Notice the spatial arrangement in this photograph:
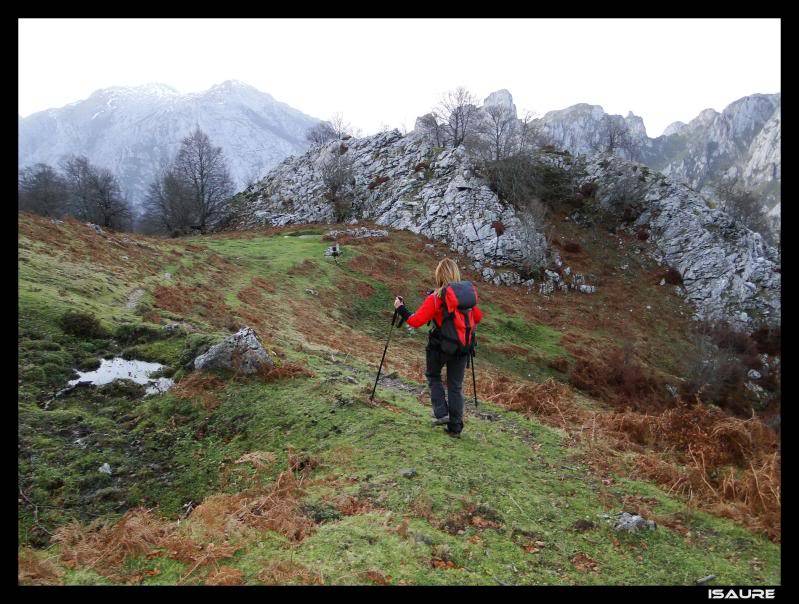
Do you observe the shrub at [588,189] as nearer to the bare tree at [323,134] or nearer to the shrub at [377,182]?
the shrub at [377,182]

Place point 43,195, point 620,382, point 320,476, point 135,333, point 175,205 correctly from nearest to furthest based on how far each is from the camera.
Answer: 1. point 320,476
2. point 135,333
3. point 620,382
4. point 175,205
5. point 43,195

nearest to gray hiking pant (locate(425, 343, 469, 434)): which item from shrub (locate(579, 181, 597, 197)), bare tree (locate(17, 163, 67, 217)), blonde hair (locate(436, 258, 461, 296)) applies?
blonde hair (locate(436, 258, 461, 296))

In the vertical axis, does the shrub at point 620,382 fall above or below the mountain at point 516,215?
below

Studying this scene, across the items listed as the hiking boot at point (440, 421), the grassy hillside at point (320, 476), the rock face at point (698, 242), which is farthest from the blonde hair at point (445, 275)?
the rock face at point (698, 242)

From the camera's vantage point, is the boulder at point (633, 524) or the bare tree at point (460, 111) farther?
the bare tree at point (460, 111)

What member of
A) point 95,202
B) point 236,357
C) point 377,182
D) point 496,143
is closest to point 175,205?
point 95,202

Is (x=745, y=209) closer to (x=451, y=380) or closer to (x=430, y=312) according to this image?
(x=451, y=380)

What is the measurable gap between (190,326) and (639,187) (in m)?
52.6

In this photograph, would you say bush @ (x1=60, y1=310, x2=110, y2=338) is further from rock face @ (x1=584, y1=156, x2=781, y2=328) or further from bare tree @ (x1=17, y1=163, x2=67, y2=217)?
bare tree @ (x1=17, y1=163, x2=67, y2=217)

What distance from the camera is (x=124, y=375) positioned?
344 inches

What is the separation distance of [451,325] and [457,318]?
6.6 inches

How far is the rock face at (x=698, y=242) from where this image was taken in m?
38.8

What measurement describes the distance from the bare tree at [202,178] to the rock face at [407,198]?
3.50 meters

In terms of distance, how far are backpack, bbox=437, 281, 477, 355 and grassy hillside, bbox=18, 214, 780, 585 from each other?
1.72m
